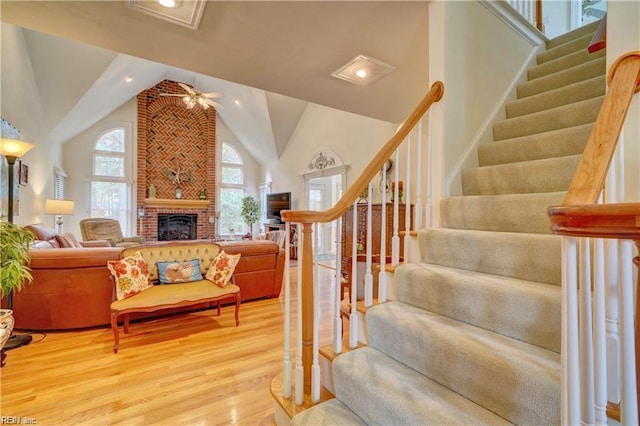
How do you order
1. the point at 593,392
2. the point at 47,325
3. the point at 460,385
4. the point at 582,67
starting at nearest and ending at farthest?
the point at 593,392
the point at 460,385
the point at 582,67
the point at 47,325

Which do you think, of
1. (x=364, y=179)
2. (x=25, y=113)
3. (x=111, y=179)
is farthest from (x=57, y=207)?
(x=364, y=179)

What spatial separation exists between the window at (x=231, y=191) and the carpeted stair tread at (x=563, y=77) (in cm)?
810

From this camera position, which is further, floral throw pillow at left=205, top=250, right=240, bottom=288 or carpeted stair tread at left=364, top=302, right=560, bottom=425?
floral throw pillow at left=205, top=250, right=240, bottom=288

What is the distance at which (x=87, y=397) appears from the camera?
1880mm

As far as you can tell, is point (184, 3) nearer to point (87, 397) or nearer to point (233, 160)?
point (87, 397)

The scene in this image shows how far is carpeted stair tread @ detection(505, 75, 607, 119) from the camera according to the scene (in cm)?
218

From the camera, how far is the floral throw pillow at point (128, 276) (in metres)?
2.66

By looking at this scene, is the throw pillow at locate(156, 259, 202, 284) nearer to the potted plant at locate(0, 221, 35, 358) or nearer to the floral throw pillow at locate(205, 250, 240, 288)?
the floral throw pillow at locate(205, 250, 240, 288)

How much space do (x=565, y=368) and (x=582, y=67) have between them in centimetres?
276

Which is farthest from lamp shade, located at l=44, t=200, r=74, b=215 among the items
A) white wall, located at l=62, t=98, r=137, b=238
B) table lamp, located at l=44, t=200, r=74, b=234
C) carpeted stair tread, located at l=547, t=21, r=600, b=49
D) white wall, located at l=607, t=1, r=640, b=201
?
carpeted stair tread, located at l=547, t=21, r=600, b=49

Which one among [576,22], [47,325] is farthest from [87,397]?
[576,22]

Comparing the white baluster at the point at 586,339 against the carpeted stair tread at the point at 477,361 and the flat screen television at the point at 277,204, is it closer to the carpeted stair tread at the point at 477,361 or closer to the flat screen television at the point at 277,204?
the carpeted stair tread at the point at 477,361

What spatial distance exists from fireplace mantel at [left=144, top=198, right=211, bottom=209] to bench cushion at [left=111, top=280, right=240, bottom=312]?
19.5 ft

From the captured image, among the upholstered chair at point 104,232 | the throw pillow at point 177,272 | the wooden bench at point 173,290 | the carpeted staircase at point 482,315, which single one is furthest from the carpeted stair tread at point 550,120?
the upholstered chair at point 104,232
